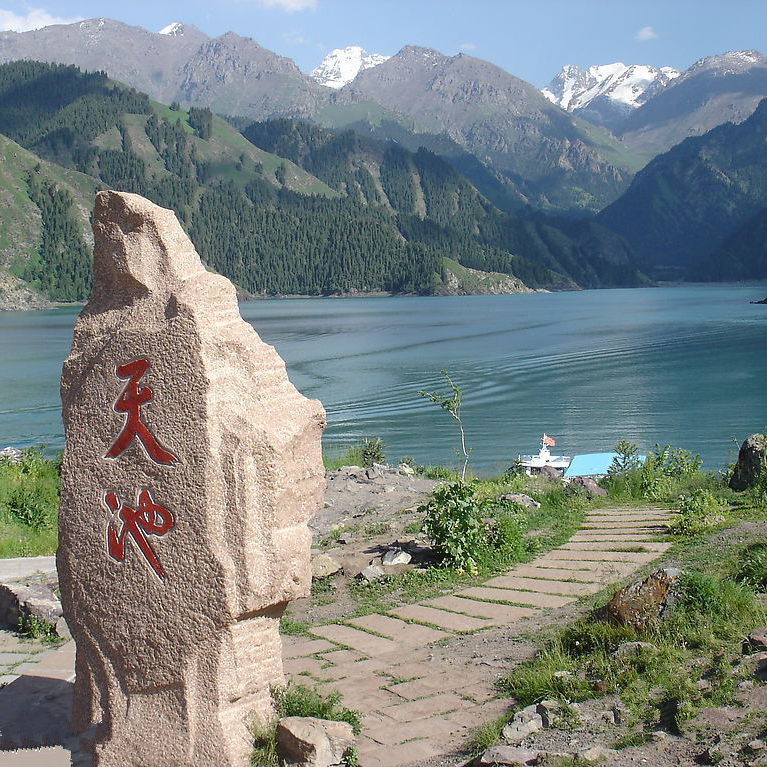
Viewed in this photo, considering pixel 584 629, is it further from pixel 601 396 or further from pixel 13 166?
pixel 13 166

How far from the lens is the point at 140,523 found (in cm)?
555

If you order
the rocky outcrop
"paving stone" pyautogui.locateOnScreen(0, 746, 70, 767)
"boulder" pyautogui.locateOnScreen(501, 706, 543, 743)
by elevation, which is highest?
the rocky outcrop

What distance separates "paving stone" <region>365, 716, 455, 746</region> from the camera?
521cm

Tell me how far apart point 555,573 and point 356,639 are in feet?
8.62

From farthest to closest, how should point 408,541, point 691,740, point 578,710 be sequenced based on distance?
point 408,541 → point 578,710 → point 691,740

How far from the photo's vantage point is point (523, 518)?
11.0 m

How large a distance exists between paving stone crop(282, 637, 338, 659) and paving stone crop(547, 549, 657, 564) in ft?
11.1

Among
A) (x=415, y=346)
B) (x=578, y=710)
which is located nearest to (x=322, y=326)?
(x=415, y=346)

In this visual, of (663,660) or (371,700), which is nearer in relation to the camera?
(663,660)

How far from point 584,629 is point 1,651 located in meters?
5.26

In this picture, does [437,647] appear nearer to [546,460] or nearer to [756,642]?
[756,642]

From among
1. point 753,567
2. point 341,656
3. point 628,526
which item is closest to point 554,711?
point 341,656

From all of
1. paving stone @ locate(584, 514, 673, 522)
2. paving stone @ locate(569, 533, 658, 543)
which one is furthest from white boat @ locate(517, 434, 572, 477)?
paving stone @ locate(569, 533, 658, 543)

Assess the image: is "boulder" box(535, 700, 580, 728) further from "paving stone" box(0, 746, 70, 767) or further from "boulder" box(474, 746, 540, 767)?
"paving stone" box(0, 746, 70, 767)
